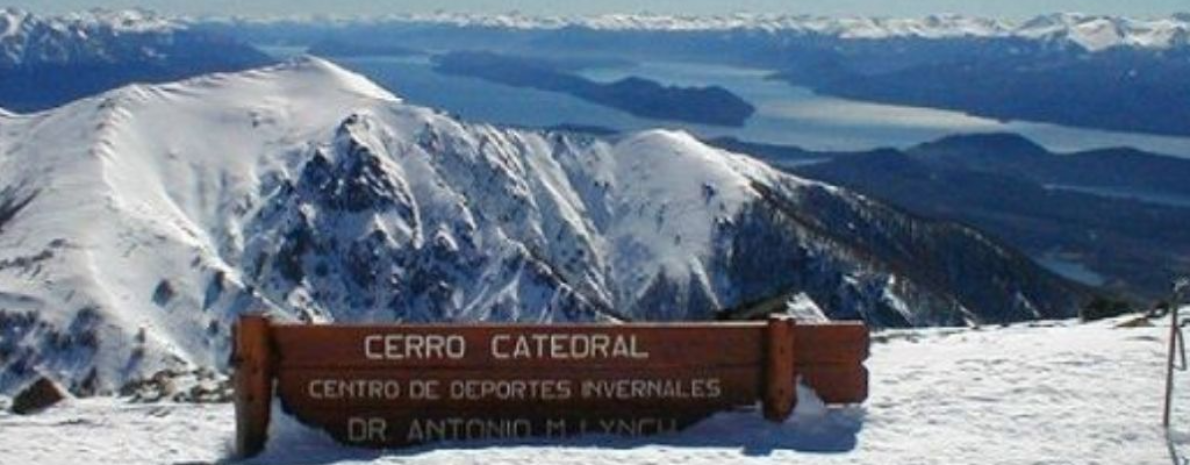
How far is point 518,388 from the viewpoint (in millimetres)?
20453

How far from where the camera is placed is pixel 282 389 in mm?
20094

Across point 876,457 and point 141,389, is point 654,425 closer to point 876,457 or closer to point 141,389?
point 876,457

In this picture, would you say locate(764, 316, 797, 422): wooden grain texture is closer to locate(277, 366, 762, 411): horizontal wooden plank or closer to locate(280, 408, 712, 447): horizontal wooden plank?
locate(277, 366, 762, 411): horizontal wooden plank

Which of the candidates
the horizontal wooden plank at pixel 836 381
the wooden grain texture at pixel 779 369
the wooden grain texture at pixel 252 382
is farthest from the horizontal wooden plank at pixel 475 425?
the horizontal wooden plank at pixel 836 381

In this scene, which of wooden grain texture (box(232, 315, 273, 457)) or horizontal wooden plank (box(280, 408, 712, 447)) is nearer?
wooden grain texture (box(232, 315, 273, 457))

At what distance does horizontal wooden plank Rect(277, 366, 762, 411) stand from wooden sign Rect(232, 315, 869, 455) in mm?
13

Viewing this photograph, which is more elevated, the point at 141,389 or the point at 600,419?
the point at 600,419

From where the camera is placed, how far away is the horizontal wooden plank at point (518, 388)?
66.1ft

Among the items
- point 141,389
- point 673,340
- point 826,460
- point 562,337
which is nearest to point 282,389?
point 562,337

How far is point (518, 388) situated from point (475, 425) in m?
0.71

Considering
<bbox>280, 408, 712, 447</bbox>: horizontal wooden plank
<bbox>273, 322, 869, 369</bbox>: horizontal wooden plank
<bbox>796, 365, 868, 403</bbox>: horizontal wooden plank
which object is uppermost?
<bbox>273, 322, 869, 369</bbox>: horizontal wooden plank

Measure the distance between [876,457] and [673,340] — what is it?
9.82 ft

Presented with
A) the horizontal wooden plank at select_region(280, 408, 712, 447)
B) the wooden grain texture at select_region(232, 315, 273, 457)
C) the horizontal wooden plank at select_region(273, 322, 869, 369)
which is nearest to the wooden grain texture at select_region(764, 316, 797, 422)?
the horizontal wooden plank at select_region(273, 322, 869, 369)

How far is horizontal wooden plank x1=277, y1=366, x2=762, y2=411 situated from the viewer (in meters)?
20.1
